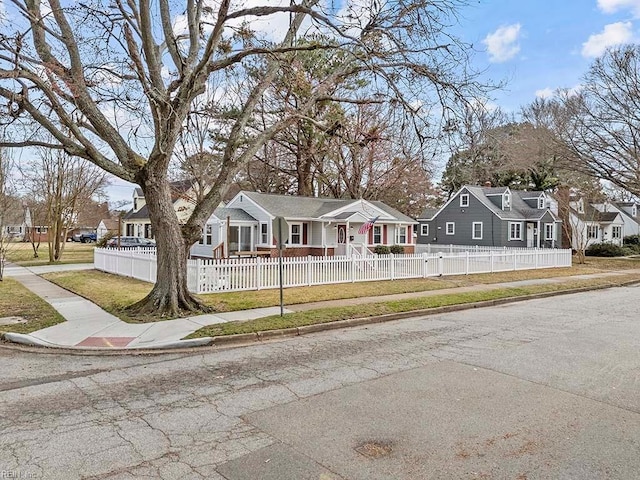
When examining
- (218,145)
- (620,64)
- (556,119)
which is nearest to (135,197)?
(218,145)

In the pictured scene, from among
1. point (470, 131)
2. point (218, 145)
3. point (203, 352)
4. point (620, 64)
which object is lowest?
point (203, 352)

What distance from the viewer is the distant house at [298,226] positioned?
86.4ft

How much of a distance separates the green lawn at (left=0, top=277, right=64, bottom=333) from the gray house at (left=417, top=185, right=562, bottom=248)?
108 ft

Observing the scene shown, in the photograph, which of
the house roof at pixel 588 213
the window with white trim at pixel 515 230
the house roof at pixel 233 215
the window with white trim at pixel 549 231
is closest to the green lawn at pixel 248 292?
the house roof at pixel 233 215

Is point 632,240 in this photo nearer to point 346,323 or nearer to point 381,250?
point 381,250

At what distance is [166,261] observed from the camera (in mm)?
10828

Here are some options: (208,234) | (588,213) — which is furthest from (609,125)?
(208,234)

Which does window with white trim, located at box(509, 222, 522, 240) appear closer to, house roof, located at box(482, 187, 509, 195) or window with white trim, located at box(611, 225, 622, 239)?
house roof, located at box(482, 187, 509, 195)

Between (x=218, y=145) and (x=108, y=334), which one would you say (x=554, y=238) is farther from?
(x=108, y=334)

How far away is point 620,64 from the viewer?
3014cm

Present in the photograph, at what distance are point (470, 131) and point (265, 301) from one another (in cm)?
691

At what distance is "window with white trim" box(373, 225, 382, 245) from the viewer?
29112mm

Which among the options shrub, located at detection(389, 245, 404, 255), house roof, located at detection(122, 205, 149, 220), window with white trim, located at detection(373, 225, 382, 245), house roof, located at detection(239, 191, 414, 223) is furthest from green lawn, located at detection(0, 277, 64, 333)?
house roof, located at detection(122, 205, 149, 220)

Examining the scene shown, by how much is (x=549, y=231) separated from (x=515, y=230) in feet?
13.7
